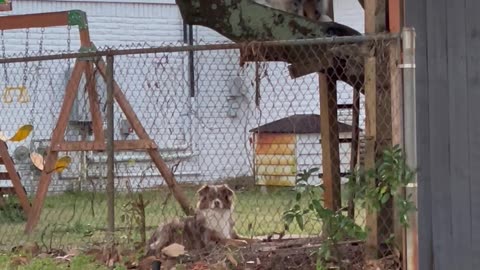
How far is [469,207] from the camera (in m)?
6.34

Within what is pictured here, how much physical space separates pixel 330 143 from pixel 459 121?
2.07 metres

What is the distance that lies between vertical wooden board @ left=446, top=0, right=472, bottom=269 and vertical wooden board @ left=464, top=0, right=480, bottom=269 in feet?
0.07

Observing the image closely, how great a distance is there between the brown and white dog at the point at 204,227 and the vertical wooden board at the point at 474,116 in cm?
216

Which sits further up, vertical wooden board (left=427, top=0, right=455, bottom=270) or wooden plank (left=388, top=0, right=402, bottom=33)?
wooden plank (left=388, top=0, right=402, bottom=33)

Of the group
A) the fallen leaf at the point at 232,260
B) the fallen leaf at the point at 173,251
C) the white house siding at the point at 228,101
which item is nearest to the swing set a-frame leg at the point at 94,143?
the fallen leaf at the point at 173,251

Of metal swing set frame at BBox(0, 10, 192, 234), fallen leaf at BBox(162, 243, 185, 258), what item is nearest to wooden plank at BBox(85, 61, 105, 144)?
metal swing set frame at BBox(0, 10, 192, 234)

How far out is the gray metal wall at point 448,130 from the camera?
6.32 meters

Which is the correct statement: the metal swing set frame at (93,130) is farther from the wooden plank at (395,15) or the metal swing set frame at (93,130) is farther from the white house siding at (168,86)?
the white house siding at (168,86)

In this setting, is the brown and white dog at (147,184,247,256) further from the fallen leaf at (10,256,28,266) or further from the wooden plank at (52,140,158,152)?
the fallen leaf at (10,256,28,266)

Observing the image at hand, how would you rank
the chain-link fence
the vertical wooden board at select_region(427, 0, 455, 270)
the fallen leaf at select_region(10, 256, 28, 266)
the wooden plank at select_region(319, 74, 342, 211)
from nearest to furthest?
1. the vertical wooden board at select_region(427, 0, 455, 270)
2. the chain-link fence
3. the fallen leaf at select_region(10, 256, 28, 266)
4. the wooden plank at select_region(319, 74, 342, 211)

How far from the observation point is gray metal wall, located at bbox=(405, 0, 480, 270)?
632 cm

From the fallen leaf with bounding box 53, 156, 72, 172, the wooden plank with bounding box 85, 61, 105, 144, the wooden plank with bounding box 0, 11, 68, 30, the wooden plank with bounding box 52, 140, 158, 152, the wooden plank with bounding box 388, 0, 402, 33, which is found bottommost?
the fallen leaf with bounding box 53, 156, 72, 172

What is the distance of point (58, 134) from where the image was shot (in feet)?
30.1

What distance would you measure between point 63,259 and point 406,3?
3.44m
